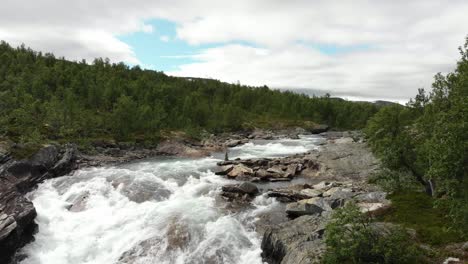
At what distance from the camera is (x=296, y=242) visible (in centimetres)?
2533

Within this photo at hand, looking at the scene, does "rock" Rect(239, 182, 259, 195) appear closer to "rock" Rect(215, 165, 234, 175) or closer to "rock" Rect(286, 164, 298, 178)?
"rock" Rect(215, 165, 234, 175)

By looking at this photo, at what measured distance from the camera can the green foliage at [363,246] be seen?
65.6 feet

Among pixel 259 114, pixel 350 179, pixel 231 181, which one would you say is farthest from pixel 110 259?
pixel 259 114

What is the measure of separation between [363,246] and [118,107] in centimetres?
7295

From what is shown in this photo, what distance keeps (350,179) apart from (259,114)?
378ft

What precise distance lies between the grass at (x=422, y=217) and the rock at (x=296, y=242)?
5.50 meters


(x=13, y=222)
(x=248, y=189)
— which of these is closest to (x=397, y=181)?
(x=248, y=189)

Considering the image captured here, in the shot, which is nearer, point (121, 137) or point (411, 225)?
point (411, 225)

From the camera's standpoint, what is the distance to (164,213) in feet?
118

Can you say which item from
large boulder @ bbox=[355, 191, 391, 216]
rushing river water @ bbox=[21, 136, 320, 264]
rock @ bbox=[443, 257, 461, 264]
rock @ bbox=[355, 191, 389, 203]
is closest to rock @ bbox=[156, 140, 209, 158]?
rushing river water @ bbox=[21, 136, 320, 264]

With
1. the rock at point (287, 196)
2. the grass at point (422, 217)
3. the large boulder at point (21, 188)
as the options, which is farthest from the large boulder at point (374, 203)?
the large boulder at point (21, 188)

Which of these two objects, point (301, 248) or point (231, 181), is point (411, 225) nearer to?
point (301, 248)

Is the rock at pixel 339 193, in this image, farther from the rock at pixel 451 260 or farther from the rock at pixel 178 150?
the rock at pixel 178 150

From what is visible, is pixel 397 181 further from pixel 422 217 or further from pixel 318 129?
pixel 318 129
